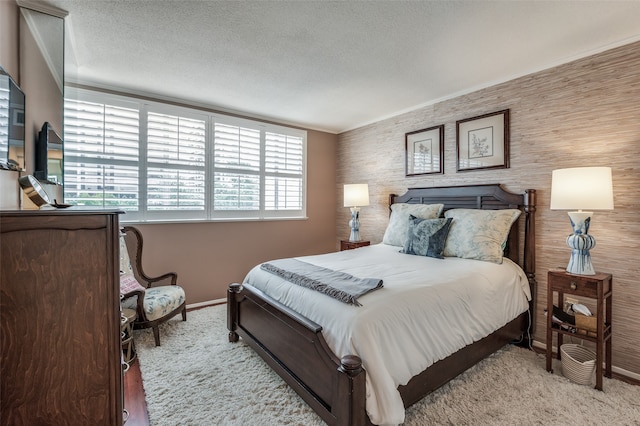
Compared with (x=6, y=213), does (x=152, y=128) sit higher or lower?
higher

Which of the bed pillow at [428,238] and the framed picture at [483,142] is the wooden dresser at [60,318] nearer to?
the bed pillow at [428,238]

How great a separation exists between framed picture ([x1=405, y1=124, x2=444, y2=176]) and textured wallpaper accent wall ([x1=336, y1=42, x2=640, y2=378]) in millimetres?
86

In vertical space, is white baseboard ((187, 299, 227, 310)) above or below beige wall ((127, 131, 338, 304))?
below

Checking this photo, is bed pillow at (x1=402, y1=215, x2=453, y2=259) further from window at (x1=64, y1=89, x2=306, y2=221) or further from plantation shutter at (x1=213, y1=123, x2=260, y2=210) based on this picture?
plantation shutter at (x1=213, y1=123, x2=260, y2=210)

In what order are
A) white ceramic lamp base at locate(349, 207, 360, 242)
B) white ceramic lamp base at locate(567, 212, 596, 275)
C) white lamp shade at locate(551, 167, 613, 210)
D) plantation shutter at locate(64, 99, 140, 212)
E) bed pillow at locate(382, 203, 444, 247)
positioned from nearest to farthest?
white lamp shade at locate(551, 167, 613, 210)
white ceramic lamp base at locate(567, 212, 596, 275)
plantation shutter at locate(64, 99, 140, 212)
bed pillow at locate(382, 203, 444, 247)
white ceramic lamp base at locate(349, 207, 360, 242)

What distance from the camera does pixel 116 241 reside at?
3.90 feet

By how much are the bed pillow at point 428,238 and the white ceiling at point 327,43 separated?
145 centimetres

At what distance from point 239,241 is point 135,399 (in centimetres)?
218

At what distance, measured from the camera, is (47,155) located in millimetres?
1807

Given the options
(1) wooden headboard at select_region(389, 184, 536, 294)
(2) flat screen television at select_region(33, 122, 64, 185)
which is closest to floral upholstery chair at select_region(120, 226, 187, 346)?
(2) flat screen television at select_region(33, 122, 64, 185)

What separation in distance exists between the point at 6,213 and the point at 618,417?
3.18 metres

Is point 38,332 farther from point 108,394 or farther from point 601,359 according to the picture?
point 601,359

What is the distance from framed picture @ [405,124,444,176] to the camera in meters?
3.46

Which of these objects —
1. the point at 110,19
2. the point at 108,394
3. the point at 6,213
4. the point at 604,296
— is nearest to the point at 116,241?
the point at 6,213
